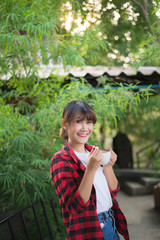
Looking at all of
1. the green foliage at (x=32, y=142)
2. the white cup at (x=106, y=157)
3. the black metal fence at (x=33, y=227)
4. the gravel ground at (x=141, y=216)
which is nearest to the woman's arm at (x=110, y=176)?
the white cup at (x=106, y=157)

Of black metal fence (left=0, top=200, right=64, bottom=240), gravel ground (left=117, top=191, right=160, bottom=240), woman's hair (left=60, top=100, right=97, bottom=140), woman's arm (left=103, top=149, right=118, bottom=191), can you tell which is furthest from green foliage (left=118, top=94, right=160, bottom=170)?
woman's hair (left=60, top=100, right=97, bottom=140)

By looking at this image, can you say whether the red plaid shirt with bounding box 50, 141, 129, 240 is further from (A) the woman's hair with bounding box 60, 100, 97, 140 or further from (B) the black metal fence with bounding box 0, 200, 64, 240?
(B) the black metal fence with bounding box 0, 200, 64, 240

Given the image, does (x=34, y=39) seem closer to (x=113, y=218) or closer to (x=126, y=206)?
(x=113, y=218)

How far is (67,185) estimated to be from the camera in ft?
4.17

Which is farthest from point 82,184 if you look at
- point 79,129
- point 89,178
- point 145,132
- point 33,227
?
point 145,132

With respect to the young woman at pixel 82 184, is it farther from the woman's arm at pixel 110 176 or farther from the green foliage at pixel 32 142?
the green foliage at pixel 32 142

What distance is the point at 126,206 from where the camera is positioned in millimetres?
5730

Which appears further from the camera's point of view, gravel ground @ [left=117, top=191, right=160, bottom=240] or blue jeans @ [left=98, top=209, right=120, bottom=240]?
gravel ground @ [left=117, top=191, right=160, bottom=240]

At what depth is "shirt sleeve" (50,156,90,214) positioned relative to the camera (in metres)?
1.25

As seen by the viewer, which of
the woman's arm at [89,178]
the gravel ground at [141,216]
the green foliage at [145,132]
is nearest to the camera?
the woman's arm at [89,178]

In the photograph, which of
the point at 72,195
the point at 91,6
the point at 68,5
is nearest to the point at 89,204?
the point at 72,195

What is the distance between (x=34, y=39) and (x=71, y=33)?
0.59m

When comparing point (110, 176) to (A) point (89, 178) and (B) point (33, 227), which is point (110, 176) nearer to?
(A) point (89, 178)

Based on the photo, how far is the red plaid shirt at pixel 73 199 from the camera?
4.15 feet
